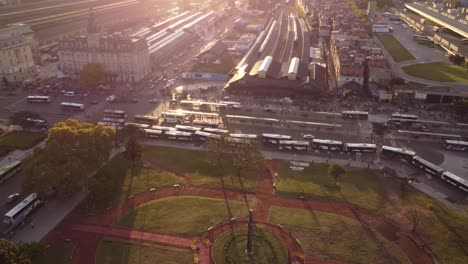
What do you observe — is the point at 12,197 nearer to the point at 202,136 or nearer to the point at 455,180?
the point at 202,136

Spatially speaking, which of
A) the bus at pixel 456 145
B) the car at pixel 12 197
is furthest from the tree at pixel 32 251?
the bus at pixel 456 145

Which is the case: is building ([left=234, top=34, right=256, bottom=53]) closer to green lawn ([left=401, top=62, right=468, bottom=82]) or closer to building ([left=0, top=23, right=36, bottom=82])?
green lawn ([left=401, top=62, right=468, bottom=82])

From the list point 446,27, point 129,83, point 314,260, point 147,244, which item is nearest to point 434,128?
point 314,260

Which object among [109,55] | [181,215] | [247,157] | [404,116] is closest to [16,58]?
[109,55]

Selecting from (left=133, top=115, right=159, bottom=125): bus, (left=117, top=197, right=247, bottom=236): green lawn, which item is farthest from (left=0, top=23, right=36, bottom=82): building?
(left=117, top=197, right=247, bottom=236): green lawn

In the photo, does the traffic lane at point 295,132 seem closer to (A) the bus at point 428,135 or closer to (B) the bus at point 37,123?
(A) the bus at point 428,135

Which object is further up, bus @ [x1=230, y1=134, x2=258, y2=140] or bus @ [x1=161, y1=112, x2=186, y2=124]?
bus @ [x1=161, y1=112, x2=186, y2=124]
